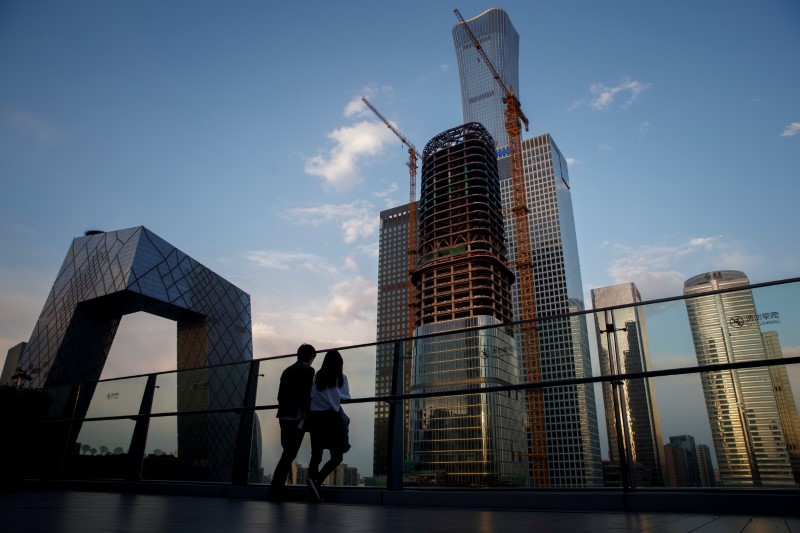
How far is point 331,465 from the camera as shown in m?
5.05

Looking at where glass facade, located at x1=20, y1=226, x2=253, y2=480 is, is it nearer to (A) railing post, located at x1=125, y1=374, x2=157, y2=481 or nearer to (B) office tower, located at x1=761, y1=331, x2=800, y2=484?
(A) railing post, located at x1=125, y1=374, x2=157, y2=481

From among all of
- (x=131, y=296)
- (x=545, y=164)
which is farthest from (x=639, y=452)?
(x=545, y=164)

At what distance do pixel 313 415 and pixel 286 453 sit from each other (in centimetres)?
57

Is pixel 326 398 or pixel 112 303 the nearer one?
pixel 326 398

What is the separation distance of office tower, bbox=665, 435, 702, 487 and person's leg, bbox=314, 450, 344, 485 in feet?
9.94

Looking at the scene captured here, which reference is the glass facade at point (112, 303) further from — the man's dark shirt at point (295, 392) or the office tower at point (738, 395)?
the office tower at point (738, 395)

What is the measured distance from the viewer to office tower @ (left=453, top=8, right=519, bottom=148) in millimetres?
165875

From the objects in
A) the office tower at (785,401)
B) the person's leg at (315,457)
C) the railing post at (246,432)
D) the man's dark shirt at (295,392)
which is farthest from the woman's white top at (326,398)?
the office tower at (785,401)

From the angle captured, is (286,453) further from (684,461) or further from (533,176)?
(533,176)

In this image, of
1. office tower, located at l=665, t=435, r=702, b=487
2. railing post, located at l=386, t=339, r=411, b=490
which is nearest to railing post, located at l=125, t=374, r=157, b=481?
railing post, located at l=386, t=339, r=411, b=490

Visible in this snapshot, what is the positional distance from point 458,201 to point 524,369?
127710 millimetres

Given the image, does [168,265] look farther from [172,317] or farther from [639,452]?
[639,452]

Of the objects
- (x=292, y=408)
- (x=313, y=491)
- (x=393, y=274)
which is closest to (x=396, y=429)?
(x=313, y=491)

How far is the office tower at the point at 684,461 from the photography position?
12.0 feet
